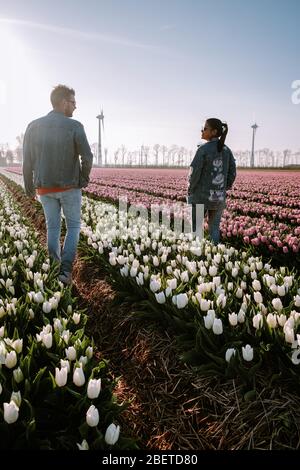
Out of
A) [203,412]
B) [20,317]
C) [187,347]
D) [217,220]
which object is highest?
[217,220]

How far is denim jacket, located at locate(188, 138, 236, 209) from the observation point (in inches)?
216

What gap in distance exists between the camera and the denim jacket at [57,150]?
15.4 feet

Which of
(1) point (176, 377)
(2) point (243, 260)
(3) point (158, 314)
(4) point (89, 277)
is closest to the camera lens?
(1) point (176, 377)

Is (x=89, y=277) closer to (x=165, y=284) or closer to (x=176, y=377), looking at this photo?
(x=165, y=284)

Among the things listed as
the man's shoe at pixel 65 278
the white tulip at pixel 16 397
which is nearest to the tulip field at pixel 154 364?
the white tulip at pixel 16 397

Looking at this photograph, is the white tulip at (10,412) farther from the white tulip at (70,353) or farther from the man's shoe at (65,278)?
the man's shoe at (65,278)

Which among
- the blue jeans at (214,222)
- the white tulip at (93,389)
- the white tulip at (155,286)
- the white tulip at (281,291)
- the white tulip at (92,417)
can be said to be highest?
the blue jeans at (214,222)

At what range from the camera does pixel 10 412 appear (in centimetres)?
193

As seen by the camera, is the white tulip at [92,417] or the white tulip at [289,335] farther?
the white tulip at [289,335]

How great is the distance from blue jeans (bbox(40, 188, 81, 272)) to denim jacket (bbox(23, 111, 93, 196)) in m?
0.14

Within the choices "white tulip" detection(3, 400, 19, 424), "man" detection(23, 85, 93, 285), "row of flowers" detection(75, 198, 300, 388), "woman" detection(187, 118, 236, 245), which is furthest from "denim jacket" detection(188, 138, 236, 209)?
"white tulip" detection(3, 400, 19, 424)
